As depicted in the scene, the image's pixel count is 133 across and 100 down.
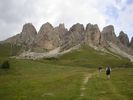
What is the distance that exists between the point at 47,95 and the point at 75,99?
5750 mm

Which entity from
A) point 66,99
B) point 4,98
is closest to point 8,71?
point 4,98

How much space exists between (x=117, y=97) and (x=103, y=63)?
164 meters

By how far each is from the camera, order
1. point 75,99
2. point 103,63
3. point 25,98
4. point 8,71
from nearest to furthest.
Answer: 1. point 75,99
2. point 25,98
3. point 8,71
4. point 103,63

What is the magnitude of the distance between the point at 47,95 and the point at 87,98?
641cm

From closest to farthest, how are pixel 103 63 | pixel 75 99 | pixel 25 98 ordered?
1. pixel 75 99
2. pixel 25 98
3. pixel 103 63

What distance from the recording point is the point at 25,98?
35.6 m

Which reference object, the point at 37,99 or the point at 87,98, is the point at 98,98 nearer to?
the point at 87,98

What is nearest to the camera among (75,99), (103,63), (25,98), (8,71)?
(75,99)

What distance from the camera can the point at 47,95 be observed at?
37.1 meters

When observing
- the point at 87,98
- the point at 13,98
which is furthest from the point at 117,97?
the point at 13,98

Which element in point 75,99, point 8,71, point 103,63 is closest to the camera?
point 75,99

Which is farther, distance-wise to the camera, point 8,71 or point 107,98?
point 8,71

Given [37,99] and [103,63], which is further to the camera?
[103,63]

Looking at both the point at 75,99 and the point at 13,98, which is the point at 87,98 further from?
the point at 13,98
